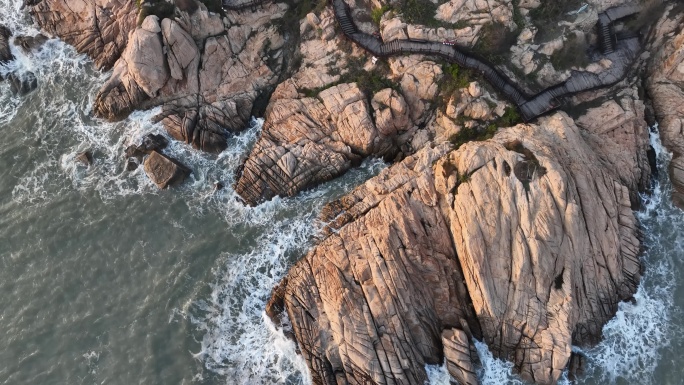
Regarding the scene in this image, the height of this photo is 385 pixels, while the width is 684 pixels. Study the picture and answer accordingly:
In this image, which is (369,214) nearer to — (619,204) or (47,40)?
(619,204)

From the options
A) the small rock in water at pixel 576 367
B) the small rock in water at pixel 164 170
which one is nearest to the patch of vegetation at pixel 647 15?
the small rock in water at pixel 576 367

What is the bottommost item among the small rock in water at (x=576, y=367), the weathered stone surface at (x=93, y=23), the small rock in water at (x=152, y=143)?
the small rock in water at (x=576, y=367)

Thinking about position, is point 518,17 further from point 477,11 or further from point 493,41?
point 477,11

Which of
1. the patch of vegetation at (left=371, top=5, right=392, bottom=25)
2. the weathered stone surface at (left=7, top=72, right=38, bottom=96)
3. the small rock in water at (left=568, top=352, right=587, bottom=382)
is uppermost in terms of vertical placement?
the weathered stone surface at (left=7, top=72, right=38, bottom=96)

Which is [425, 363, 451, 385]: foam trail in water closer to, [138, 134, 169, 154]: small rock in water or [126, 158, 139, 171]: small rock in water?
[138, 134, 169, 154]: small rock in water

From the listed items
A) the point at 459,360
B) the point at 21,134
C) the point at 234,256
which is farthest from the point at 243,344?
the point at 21,134

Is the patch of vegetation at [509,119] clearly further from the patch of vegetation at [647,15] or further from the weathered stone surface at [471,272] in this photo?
the patch of vegetation at [647,15]

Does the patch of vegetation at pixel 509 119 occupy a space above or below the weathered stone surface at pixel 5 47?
below

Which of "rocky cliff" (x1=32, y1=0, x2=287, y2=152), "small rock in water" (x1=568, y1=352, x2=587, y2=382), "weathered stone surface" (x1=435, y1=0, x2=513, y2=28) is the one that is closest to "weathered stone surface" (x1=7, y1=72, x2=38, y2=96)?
"rocky cliff" (x1=32, y1=0, x2=287, y2=152)
